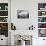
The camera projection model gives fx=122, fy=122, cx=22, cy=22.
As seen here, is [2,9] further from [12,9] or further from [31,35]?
[31,35]

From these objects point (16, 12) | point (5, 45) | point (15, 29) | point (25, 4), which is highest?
point (25, 4)

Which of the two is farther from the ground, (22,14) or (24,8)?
(24,8)

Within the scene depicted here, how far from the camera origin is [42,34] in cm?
638

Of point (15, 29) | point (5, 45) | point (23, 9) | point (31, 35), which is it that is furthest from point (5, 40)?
point (23, 9)

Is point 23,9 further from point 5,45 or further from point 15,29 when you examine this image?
point 5,45

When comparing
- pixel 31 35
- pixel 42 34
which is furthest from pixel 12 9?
pixel 42 34

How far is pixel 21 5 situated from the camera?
6246 mm

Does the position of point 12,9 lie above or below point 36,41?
above

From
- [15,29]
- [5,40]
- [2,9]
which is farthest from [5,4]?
[5,40]

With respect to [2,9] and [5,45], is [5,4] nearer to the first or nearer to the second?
[2,9]

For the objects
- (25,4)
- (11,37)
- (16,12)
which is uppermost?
(25,4)

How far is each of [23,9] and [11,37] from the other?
5.11ft

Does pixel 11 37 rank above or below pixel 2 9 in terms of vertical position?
below

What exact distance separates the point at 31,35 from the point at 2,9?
2058 mm
